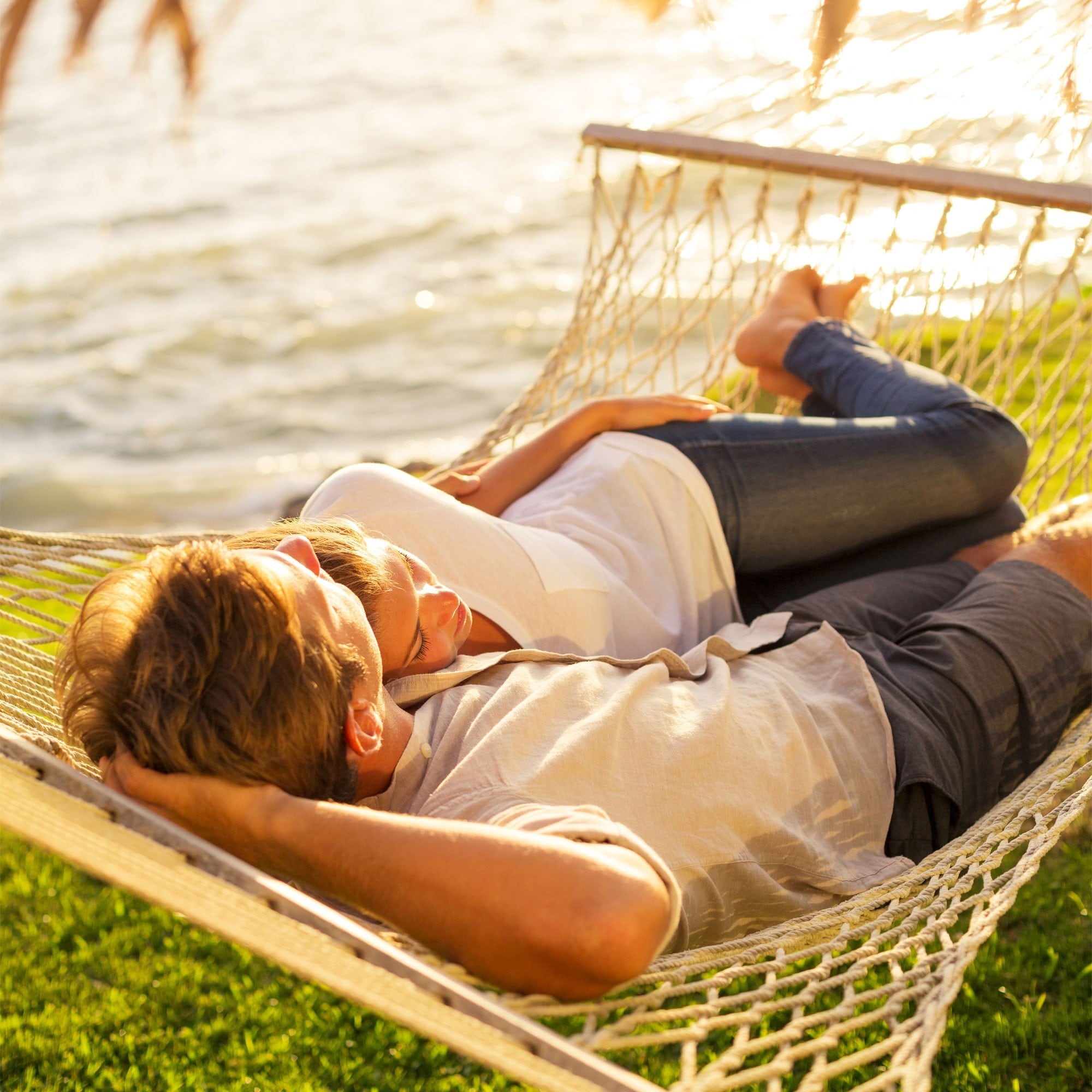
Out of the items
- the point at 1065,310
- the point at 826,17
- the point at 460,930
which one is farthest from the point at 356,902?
the point at 1065,310

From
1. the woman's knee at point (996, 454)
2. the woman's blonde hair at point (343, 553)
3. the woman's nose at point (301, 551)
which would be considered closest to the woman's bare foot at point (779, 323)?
the woman's knee at point (996, 454)

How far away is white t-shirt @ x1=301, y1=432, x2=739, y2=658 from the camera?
148 cm

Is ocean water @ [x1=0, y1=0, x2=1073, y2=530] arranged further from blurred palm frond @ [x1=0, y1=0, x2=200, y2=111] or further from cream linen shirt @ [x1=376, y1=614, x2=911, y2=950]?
blurred palm frond @ [x1=0, y1=0, x2=200, y2=111]

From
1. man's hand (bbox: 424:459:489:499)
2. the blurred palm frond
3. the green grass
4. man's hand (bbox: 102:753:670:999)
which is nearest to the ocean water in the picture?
man's hand (bbox: 424:459:489:499)

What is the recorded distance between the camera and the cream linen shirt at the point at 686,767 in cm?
109

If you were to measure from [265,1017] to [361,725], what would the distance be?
86 cm

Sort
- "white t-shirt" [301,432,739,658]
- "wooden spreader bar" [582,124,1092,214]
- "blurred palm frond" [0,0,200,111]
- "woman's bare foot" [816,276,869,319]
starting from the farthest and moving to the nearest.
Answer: "woman's bare foot" [816,276,869,319] < "wooden spreader bar" [582,124,1092,214] < "white t-shirt" [301,432,739,658] < "blurred palm frond" [0,0,200,111]

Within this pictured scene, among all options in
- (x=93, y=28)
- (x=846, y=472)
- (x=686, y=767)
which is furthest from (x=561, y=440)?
(x=93, y=28)

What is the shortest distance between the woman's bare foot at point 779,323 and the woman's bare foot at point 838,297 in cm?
1

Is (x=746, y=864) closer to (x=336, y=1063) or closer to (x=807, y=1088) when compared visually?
(x=807, y=1088)

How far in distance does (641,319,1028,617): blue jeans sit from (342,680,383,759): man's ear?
2.51 feet

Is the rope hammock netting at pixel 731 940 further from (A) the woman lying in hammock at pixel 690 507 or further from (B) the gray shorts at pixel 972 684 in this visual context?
(A) the woman lying in hammock at pixel 690 507

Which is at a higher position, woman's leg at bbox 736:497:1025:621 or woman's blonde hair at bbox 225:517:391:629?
woman's blonde hair at bbox 225:517:391:629

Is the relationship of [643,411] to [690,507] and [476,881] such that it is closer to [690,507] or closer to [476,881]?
[690,507]
